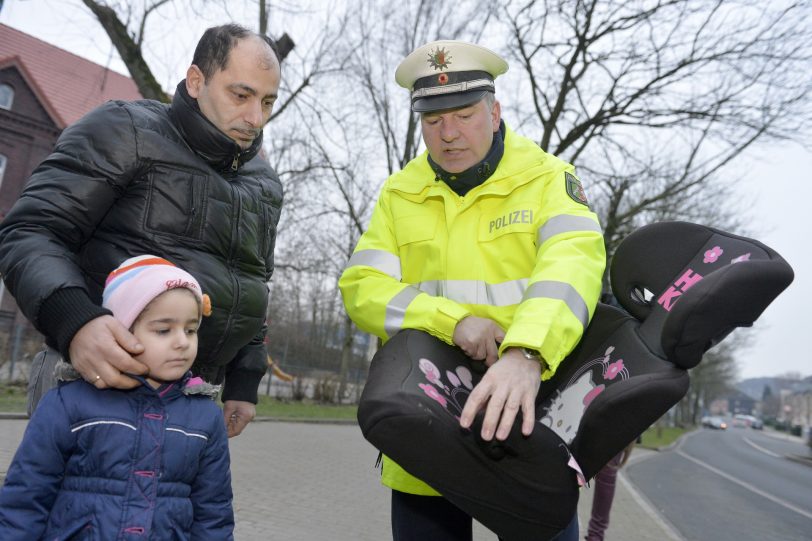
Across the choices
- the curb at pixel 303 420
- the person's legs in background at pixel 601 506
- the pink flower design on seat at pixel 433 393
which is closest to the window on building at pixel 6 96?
the curb at pixel 303 420

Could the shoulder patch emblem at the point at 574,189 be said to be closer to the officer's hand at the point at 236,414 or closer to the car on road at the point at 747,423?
the officer's hand at the point at 236,414

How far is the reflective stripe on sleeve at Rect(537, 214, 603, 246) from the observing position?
1.90 meters

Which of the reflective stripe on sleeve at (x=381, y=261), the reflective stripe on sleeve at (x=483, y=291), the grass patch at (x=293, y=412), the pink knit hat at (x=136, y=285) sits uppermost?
the reflective stripe on sleeve at (x=381, y=261)

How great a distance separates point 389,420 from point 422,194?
0.95m

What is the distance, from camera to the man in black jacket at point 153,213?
1.81 m

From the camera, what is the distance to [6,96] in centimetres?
2812

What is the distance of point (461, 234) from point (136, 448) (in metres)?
1.14

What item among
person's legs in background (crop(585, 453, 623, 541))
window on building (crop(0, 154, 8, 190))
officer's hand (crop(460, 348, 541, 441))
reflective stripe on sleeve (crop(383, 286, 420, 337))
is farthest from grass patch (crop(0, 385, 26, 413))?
window on building (crop(0, 154, 8, 190))

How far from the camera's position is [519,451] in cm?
151

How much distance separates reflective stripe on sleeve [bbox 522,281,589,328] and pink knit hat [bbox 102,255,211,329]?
1015mm

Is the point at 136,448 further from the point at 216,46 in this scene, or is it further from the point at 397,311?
the point at 216,46

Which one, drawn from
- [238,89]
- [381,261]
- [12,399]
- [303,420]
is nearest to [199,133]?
[238,89]

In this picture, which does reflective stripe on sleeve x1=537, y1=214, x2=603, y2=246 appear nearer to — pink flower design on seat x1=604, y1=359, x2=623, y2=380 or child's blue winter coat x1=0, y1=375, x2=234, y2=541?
pink flower design on seat x1=604, y1=359, x2=623, y2=380

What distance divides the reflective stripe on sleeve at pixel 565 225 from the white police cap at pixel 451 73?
0.47 metres
